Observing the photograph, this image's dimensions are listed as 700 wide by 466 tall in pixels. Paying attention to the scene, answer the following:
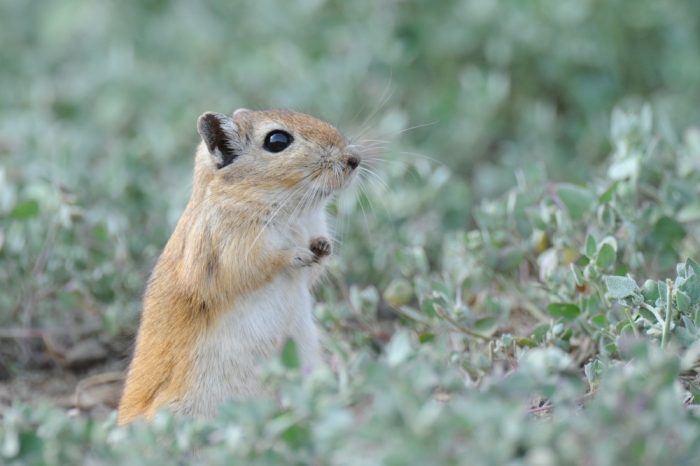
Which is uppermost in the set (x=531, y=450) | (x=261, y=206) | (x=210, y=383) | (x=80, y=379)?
(x=261, y=206)

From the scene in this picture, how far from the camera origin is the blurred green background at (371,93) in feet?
18.6

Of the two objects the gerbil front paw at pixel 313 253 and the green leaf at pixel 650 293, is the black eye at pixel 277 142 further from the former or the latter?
the green leaf at pixel 650 293

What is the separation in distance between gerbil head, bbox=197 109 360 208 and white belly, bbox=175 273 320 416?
341 millimetres

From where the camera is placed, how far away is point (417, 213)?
5.79m

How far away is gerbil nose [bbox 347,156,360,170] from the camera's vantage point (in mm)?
4078

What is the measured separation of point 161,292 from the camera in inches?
158

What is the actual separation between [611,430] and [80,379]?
3099 millimetres

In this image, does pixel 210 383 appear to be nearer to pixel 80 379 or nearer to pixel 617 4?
pixel 80 379

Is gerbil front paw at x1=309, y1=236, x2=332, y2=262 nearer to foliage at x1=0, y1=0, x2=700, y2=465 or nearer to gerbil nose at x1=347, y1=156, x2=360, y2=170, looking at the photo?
gerbil nose at x1=347, y1=156, x2=360, y2=170

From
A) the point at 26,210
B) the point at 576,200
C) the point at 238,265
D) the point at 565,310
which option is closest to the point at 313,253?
the point at 238,265

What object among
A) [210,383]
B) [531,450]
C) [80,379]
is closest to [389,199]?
[80,379]

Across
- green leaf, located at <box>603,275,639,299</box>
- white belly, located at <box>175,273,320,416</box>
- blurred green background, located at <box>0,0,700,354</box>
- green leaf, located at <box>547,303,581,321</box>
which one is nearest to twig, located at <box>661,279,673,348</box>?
green leaf, located at <box>603,275,639,299</box>

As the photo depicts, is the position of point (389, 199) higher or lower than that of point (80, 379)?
higher

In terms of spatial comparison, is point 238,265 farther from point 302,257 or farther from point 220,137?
point 220,137
